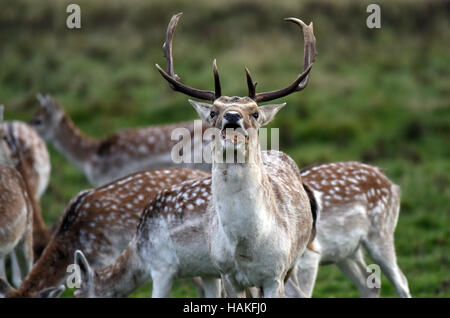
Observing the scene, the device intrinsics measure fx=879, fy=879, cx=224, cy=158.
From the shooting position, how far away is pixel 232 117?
15.5 ft

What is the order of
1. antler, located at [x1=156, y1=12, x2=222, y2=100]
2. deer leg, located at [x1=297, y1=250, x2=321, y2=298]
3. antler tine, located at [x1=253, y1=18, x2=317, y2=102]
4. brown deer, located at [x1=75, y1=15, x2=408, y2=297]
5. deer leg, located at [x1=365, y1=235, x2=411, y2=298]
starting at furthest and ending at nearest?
1. deer leg, located at [x1=365, y1=235, x2=411, y2=298]
2. deer leg, located at [x1=297, y1=250, x2=321, y2=298]
3. brown deer, located at [x1=75, y1=15, x2=408, y2=297]
4. antler tine, located at [x1=253, y1=18, x2=317, y2=102]
5. antler, located at [x1=156, y1=12, x2=222, y2=100]

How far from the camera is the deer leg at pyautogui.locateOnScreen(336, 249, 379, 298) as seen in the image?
7.34 meters

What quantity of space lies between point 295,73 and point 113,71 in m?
3.43

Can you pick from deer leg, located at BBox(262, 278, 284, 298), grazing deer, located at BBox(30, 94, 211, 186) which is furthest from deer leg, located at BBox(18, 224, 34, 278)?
deer leg, located at BBox(262, 278, 284, 298)

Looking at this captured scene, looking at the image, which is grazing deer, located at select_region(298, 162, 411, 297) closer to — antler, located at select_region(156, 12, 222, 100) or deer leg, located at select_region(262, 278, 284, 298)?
deer leg, located at select_region(262, 278, 284, 298)

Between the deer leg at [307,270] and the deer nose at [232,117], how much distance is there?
7.36ft

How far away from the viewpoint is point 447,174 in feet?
36.4

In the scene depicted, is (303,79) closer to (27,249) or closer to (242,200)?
(242,200)

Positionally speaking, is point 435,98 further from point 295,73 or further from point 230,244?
point 230,244

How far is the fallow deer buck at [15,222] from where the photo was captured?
738 centimetres

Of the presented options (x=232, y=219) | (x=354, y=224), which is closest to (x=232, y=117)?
(x=232, y=219)

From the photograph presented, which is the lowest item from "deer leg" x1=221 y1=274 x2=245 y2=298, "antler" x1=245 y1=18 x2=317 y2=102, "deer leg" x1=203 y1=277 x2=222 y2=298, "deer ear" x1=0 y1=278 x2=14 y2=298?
"deer leg" x1=203 y1=277 x2=222 y2=298

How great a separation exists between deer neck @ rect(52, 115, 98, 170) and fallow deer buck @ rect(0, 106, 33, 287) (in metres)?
3.00

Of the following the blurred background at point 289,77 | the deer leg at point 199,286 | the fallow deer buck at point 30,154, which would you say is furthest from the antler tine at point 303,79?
the fallow deer buck at point 30,154
